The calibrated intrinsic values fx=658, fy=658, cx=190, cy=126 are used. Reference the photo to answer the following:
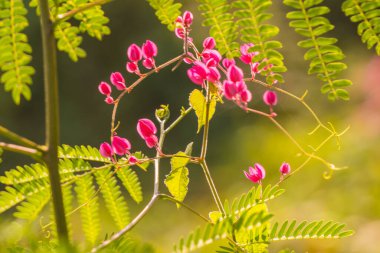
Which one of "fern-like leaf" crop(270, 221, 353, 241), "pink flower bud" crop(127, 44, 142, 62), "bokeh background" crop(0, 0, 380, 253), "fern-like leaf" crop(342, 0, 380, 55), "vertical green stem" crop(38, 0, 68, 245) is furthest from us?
"bokeh background" crop(0, 0, 380, 253)

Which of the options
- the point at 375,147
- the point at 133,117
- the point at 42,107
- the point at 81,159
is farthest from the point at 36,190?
the point at 42,107

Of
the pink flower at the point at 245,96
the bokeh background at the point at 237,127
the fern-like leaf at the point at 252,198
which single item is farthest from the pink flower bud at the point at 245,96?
the bokeh background at the point at 237,127

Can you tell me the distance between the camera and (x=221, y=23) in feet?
2.48

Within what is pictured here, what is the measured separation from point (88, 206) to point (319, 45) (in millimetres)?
382

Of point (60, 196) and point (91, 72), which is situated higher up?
point (91, 72)

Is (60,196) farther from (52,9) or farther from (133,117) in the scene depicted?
(133,117)

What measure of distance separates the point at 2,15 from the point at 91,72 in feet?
25.9

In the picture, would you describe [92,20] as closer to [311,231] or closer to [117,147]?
[117,147]

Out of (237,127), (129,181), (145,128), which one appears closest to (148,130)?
(145,128)

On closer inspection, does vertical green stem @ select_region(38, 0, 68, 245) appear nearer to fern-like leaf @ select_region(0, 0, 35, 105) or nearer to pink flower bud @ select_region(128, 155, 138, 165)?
fern-like leaf @ select_region(0, 0, 35, 105)

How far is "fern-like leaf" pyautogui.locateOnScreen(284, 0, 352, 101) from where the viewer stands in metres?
0.72

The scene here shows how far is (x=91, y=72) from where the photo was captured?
28.0 ft

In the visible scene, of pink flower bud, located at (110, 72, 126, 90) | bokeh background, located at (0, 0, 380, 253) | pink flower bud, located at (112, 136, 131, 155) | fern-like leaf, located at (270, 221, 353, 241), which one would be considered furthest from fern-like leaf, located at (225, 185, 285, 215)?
bokeh background, located at (0, 0, 380, 253)

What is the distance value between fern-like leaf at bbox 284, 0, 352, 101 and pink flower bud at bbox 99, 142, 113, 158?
28 centimetres
